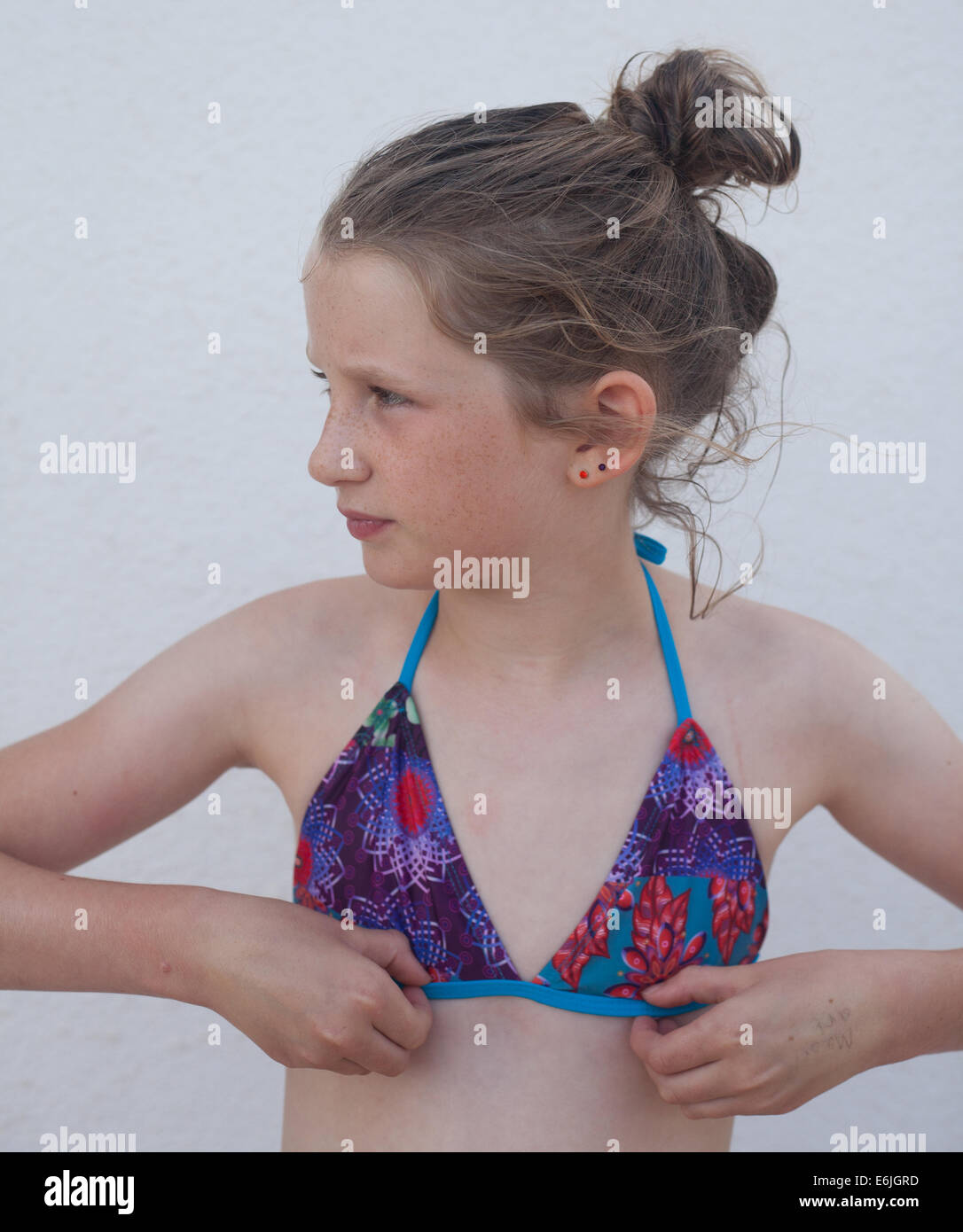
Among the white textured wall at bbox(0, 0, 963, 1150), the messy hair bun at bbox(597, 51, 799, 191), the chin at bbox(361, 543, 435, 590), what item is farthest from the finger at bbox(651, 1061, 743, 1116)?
the white textured wall at bbox(0, 0, 963, 1150)

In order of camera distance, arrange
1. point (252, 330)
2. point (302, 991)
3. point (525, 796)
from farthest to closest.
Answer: point (252, 330) < point (525, 796) < point (302, 991)

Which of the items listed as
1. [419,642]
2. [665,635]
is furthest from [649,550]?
[419,642]

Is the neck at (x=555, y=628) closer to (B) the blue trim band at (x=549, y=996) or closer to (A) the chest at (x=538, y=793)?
(A) the chest at (x=538, y=793)

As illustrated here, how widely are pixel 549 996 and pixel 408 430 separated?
0.39m

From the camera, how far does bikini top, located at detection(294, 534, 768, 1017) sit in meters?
0.86

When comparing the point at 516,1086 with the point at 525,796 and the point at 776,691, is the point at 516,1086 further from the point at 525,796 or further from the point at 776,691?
the point at 776,691

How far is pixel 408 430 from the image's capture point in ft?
2.68

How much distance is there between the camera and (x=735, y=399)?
102 centimetres

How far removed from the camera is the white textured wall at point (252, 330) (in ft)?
4.50

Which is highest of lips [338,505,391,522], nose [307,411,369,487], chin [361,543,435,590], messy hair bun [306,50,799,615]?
messy hair bun [306,50,799,615]

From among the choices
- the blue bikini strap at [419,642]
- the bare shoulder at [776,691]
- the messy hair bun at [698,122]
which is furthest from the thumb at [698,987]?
the messy hair bun at [698,122]

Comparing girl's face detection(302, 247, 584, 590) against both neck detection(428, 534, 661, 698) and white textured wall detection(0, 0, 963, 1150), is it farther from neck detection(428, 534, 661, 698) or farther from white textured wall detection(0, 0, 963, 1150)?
white textured wall detection(0, 0, 963, 1150)

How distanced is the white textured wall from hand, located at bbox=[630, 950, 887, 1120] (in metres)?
0.66
